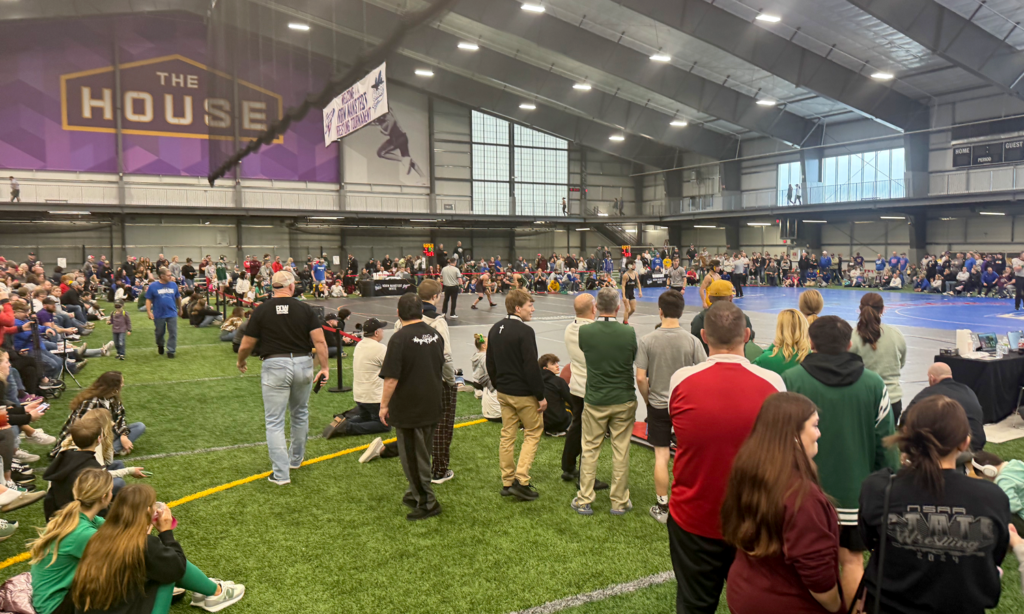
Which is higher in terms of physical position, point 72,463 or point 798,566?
point 798,566

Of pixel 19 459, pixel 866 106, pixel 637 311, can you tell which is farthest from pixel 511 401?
pixel 866 106

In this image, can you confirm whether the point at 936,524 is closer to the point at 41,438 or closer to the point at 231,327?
the point at 41,438

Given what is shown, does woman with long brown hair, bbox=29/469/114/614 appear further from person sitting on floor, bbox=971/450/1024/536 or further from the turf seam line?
person sitting on floor, bbox=971/450/1024/536

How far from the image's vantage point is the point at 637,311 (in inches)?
822

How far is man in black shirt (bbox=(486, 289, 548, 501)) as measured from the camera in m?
5.23

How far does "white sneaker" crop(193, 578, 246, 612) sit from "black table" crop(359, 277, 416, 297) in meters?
25.4

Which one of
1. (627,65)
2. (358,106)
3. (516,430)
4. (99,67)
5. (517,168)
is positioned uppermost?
(99,67)

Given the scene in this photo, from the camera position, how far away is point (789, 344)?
184 inches

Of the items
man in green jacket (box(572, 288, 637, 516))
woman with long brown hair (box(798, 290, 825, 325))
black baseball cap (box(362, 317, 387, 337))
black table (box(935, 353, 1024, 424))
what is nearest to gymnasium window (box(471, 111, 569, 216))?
black baseball cap (box(362, 317, 387, 337))

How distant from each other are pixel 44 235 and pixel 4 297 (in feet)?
95.6

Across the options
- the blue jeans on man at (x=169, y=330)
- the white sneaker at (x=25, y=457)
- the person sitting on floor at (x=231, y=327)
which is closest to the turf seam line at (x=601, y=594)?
the white sneaker at (x=25, y=457)

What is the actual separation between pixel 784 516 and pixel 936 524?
1.71ft

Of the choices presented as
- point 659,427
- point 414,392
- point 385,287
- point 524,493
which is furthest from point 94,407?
point 385,287

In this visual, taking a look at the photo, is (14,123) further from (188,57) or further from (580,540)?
(580,540)
